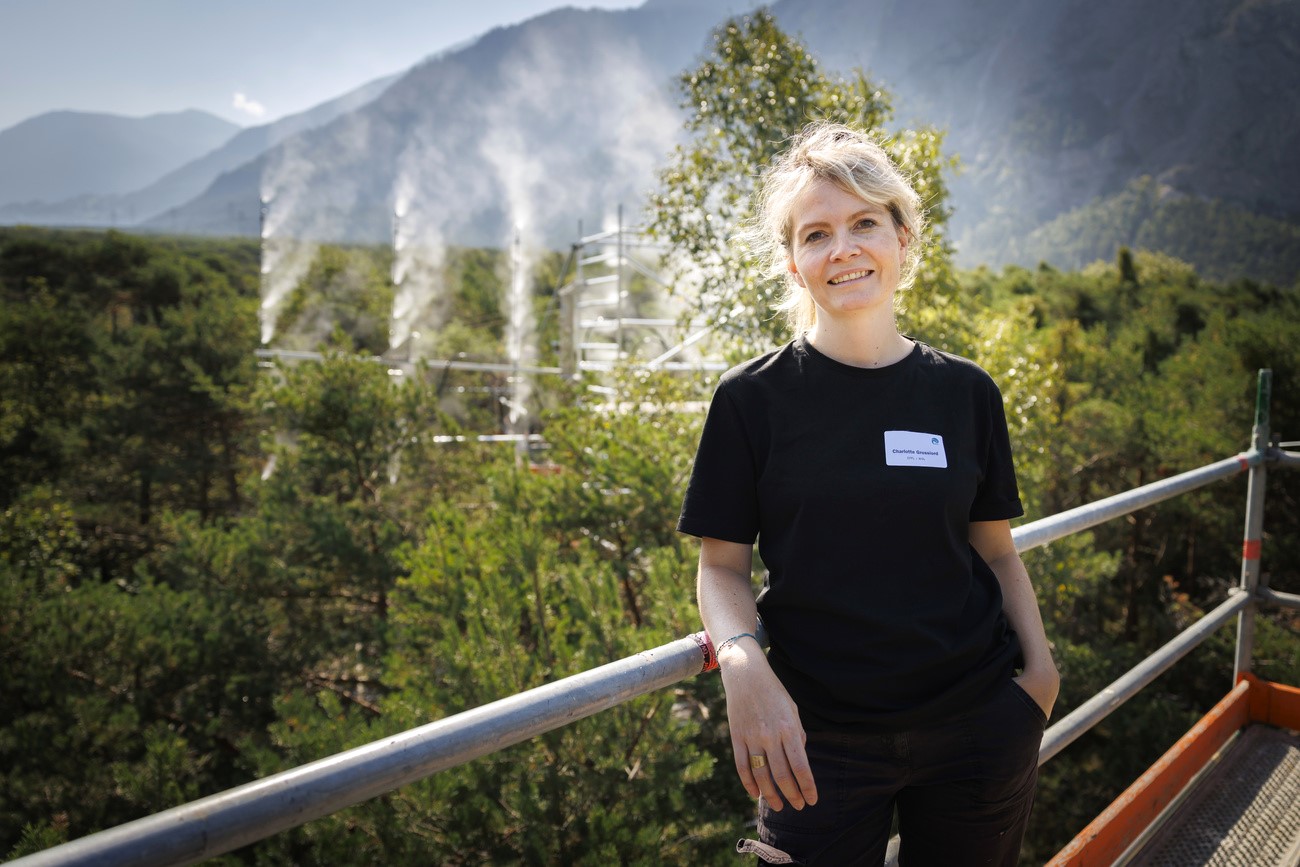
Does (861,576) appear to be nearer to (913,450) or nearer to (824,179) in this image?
(913,450)

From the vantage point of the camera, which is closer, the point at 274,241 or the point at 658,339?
the point at 658,339

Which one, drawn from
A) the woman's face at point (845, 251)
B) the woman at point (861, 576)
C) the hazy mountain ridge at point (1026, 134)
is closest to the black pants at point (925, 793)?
the woman at point (861, 576)

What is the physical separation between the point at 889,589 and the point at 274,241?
58.2 meters

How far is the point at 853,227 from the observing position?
127 cm

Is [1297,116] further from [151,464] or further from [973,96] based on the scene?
[151,464]

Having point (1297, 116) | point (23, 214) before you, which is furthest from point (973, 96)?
point (23, 214)

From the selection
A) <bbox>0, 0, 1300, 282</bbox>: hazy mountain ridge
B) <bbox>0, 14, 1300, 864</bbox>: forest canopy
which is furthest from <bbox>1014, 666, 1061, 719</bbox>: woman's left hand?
<bbox>0, 0, 1300, 282</bbox>: hazy mountain ridge

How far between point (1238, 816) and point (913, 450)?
1902 millimetres

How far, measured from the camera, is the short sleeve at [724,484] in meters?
1.15

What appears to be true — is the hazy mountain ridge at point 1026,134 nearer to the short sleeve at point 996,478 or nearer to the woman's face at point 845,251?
the woman's face at point 845,251

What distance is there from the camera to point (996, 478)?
131 centimetres

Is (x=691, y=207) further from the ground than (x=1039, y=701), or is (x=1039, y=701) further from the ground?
(x=691, y=207)

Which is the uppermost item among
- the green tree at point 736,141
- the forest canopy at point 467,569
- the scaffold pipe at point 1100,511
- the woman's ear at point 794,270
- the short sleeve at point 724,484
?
the green tree at point 736,141

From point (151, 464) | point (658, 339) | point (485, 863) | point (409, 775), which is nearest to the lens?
point (409, 775)
